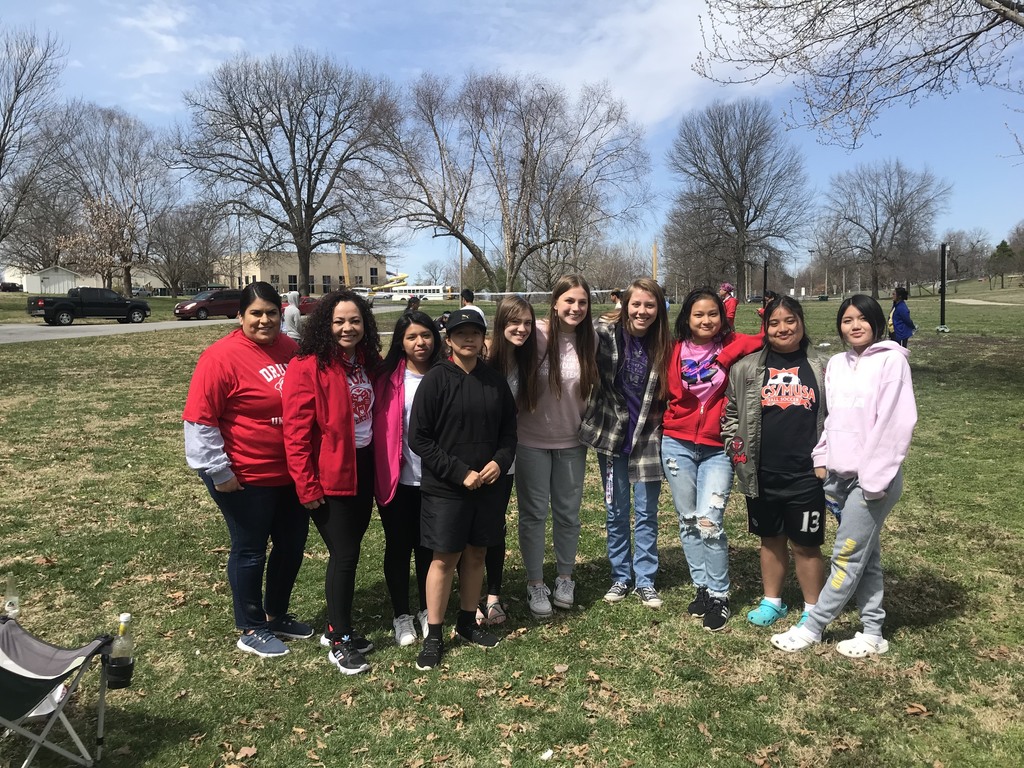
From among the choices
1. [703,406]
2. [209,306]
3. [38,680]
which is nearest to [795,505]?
[703,406]

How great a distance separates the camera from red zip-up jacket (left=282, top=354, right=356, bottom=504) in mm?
3291

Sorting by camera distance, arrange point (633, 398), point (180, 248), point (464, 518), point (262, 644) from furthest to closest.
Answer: point (180, 248)
point (633, 398)
point (262, 644)
point (464, 518)

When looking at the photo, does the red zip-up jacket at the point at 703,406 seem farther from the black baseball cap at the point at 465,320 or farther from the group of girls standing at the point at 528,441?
the black baseball cap at the point at 465,320

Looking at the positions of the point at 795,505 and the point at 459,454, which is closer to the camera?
the point at 459,454

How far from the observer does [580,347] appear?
3.94 m

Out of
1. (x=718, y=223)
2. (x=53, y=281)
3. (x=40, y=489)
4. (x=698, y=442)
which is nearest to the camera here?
(x=698, y=442)

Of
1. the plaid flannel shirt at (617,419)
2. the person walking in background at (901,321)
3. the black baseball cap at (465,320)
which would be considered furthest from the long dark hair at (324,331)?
the person walking in background at (901,321)

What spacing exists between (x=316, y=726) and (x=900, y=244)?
81.9 meters

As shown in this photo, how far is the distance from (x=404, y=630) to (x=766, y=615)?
2213 mm

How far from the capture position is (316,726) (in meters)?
3.11

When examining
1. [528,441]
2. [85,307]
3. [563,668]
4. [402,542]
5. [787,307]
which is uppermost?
[85,307]

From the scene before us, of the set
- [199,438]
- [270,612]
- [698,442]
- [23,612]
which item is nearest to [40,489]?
[23,612]

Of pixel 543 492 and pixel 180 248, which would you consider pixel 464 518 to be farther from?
pixel 180 248

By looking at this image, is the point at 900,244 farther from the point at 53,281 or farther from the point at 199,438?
the point at 53,281
